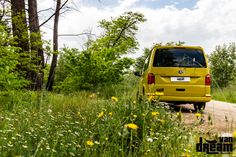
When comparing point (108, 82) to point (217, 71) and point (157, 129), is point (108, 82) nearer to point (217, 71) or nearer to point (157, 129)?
point (157, 129)

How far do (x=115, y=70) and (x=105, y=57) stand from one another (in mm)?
1268

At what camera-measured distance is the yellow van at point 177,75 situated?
43.5 ft

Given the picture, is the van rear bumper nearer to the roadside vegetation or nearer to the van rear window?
the van rear window

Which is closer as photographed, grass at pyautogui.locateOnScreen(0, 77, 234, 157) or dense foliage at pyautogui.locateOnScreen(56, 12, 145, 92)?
grass at pyautogui.locateOnScreen(0, 77, 234, 157)

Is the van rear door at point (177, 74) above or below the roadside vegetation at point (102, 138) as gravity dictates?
above

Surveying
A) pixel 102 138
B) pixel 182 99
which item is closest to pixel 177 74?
pixel 182 99

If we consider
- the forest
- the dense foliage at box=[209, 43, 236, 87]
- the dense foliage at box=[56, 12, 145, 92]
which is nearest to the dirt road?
the forest

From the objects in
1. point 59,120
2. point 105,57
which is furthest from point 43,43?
point 105,57

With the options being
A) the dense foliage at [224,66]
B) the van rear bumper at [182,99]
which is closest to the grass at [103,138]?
the van rear bumper at [182,99]

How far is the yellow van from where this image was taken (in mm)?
13266

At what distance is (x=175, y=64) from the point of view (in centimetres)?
1338

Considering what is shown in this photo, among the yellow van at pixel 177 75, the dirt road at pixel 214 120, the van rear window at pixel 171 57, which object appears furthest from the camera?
the van rear window at pixel 171 57

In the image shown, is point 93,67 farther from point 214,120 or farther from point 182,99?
point 214,120

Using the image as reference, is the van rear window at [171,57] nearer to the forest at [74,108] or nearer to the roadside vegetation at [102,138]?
the forest at [74,108]
